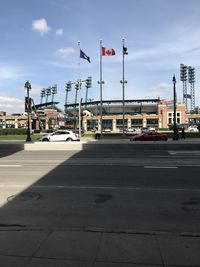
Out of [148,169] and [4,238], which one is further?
[148,169]

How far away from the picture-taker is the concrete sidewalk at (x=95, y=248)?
5012mm

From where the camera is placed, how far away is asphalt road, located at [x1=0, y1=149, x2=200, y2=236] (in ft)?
23.7

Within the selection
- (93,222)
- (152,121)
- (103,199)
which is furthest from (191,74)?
(93,222)

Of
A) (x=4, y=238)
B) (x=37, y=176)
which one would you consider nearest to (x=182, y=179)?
(x=37, y=176)

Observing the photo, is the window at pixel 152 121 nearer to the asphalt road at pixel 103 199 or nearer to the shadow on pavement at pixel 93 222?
the asphalt road at pixel 103 199

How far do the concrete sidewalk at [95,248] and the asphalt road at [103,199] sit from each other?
0.51 metres

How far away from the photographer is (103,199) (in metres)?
9.59

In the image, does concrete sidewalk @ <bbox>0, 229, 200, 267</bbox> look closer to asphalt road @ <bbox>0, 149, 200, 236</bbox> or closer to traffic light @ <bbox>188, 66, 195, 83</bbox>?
asphalt road @ <bbox>0, 149, 200, 236</bbox>

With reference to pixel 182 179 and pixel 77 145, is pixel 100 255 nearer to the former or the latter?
pixel 182 179

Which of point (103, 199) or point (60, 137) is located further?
point (60, 137)

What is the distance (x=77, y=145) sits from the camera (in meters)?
30.3

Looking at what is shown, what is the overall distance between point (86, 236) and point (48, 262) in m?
1.19

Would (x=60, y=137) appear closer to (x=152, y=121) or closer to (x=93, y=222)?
(x=93, y=222)

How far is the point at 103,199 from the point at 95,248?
4069 mm
